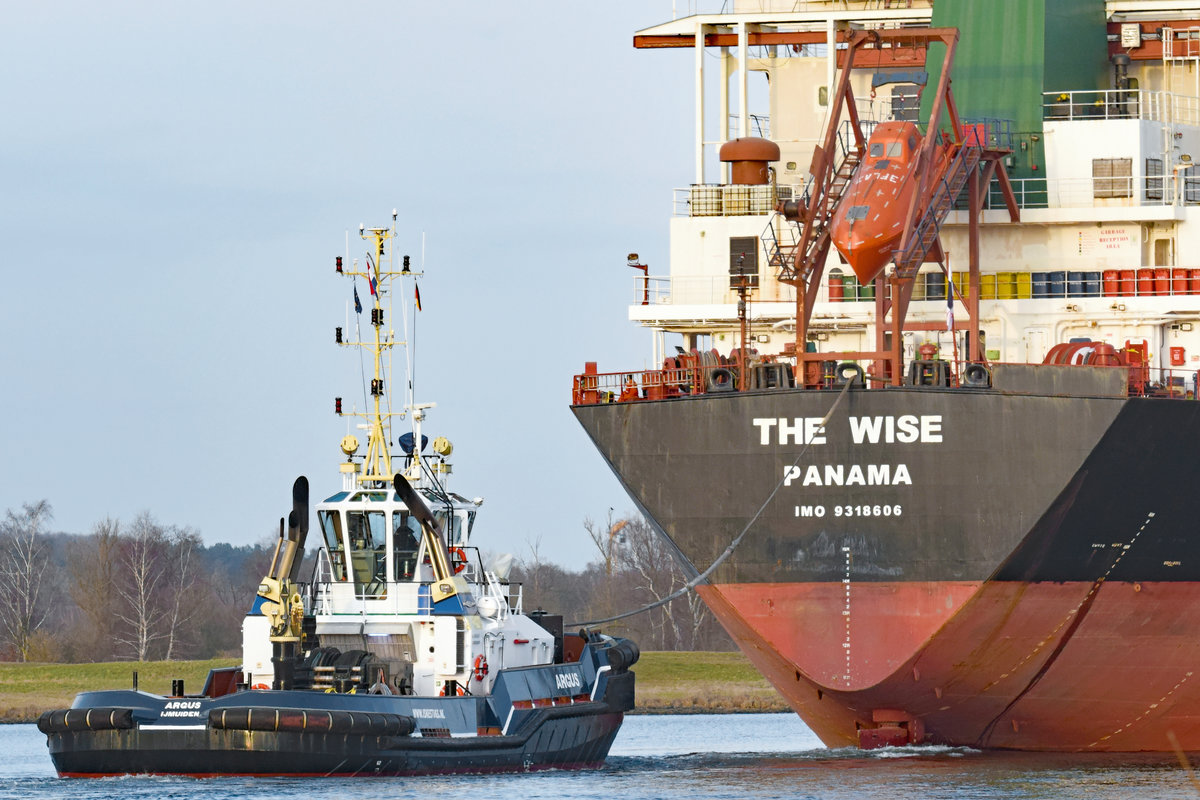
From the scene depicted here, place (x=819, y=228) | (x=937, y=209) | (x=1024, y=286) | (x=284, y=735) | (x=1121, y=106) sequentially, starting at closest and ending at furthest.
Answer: (x=284, y=735) < (x=937, y=209) < (x=819, y=228) < (x=1024, y=286) < (x=1121, y=106)

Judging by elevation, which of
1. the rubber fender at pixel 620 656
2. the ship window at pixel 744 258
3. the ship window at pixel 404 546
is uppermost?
the ship window at pixel 744 258

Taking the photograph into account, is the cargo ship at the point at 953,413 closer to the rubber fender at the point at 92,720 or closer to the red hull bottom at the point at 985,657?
the red hull bottom at the point at 985,657

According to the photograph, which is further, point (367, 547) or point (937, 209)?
point (937, 209)

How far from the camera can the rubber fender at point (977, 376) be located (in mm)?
30578

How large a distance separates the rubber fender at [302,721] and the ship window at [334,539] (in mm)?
3662

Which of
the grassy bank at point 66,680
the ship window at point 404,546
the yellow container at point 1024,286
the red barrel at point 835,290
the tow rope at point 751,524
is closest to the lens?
the ship window at point 404,546

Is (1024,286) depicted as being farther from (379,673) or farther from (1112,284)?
(379,673)

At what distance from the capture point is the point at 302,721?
2688cm

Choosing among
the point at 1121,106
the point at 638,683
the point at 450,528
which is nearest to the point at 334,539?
the point at 450,528

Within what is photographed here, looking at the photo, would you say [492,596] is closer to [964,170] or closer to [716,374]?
[716,374]

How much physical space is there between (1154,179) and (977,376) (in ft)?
25.6

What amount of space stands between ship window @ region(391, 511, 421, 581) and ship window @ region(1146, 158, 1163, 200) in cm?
1406

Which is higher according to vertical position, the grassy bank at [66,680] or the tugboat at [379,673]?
the tugboat at [379,673]

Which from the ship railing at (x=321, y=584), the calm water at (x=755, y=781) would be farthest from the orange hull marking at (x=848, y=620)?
the ship railing at (x=321, y=584)
